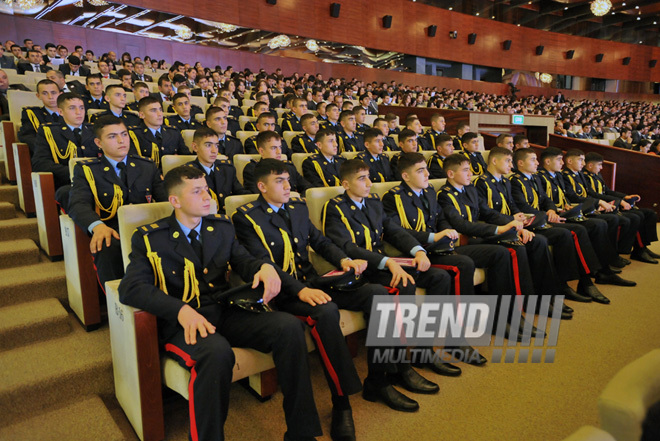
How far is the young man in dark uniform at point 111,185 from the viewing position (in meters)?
1.89

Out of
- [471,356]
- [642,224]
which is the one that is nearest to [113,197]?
[471,356]

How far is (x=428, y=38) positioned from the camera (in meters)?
13.2

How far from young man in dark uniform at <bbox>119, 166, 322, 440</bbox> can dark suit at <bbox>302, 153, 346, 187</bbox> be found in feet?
5.37

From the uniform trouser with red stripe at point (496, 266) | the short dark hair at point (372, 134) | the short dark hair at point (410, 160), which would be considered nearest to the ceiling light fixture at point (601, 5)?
the short dark hair at point (372, 134)

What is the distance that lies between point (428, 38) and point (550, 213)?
11471mm

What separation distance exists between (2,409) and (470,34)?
591 inches

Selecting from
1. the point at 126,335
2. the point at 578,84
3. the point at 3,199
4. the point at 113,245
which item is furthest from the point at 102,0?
the point at 578,84

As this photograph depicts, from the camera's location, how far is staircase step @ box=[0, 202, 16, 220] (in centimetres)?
279

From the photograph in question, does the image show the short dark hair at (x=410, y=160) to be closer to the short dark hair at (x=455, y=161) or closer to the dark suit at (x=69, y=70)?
the short dark hair at (x=455, y=161)

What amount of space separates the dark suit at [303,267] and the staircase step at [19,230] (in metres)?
1.43

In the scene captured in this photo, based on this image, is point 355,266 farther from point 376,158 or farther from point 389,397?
point 376,158

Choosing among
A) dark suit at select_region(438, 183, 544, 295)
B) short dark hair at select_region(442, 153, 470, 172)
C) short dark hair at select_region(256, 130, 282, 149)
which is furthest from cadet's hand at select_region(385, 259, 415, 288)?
short dark hair at select_region(256, 130, 282, 149)

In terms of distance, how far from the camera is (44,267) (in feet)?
7.59

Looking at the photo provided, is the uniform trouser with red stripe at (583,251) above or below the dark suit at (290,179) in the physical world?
below
